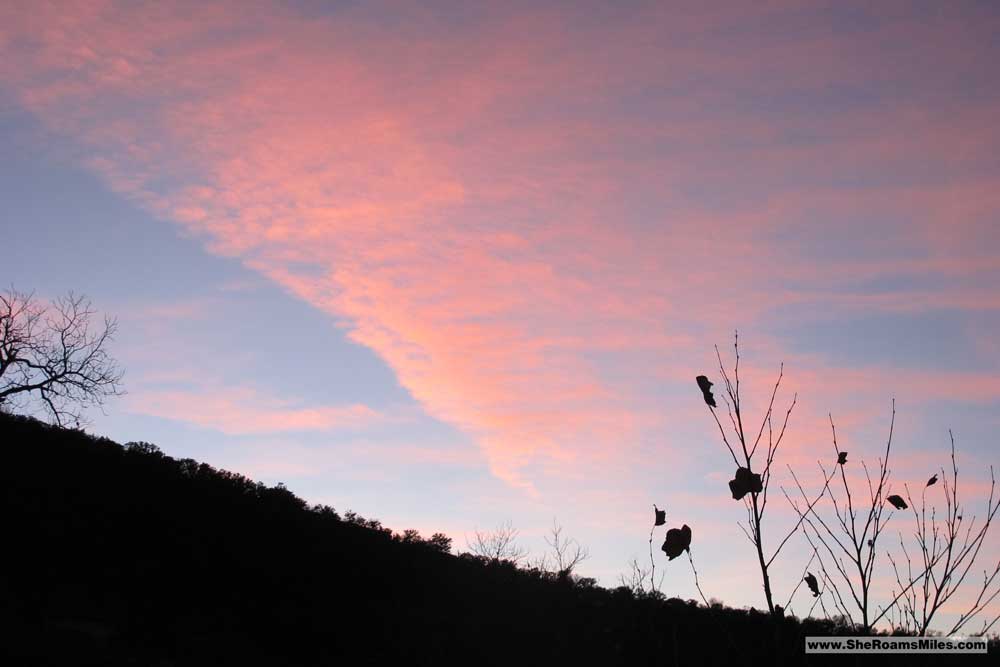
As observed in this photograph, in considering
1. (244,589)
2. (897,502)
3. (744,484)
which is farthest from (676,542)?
(244,589)

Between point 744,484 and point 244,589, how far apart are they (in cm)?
1788

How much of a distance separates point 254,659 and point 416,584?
31.4ft

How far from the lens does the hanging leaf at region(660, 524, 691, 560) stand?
9.82ft

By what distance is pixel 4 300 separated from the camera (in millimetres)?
32625

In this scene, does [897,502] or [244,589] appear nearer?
[897,502]

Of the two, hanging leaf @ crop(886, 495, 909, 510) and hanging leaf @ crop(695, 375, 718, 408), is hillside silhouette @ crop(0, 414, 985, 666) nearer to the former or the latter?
hanging leaf @ crop(886, 495, 909, 510)

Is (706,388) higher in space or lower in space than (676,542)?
higher

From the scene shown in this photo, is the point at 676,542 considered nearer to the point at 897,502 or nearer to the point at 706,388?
the point at 706,388

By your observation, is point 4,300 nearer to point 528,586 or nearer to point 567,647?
point 528,586

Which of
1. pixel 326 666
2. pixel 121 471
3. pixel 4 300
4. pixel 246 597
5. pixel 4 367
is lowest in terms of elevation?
pixel 326 666

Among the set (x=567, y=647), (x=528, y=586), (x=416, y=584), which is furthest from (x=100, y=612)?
(x=528, y=586)

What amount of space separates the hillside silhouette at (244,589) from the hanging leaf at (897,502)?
7118mm

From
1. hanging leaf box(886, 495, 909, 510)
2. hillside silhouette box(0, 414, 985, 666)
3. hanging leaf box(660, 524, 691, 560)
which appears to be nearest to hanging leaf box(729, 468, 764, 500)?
hanging leaf box(660, 524, 691, 560)

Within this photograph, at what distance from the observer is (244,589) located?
1842 centimetres
